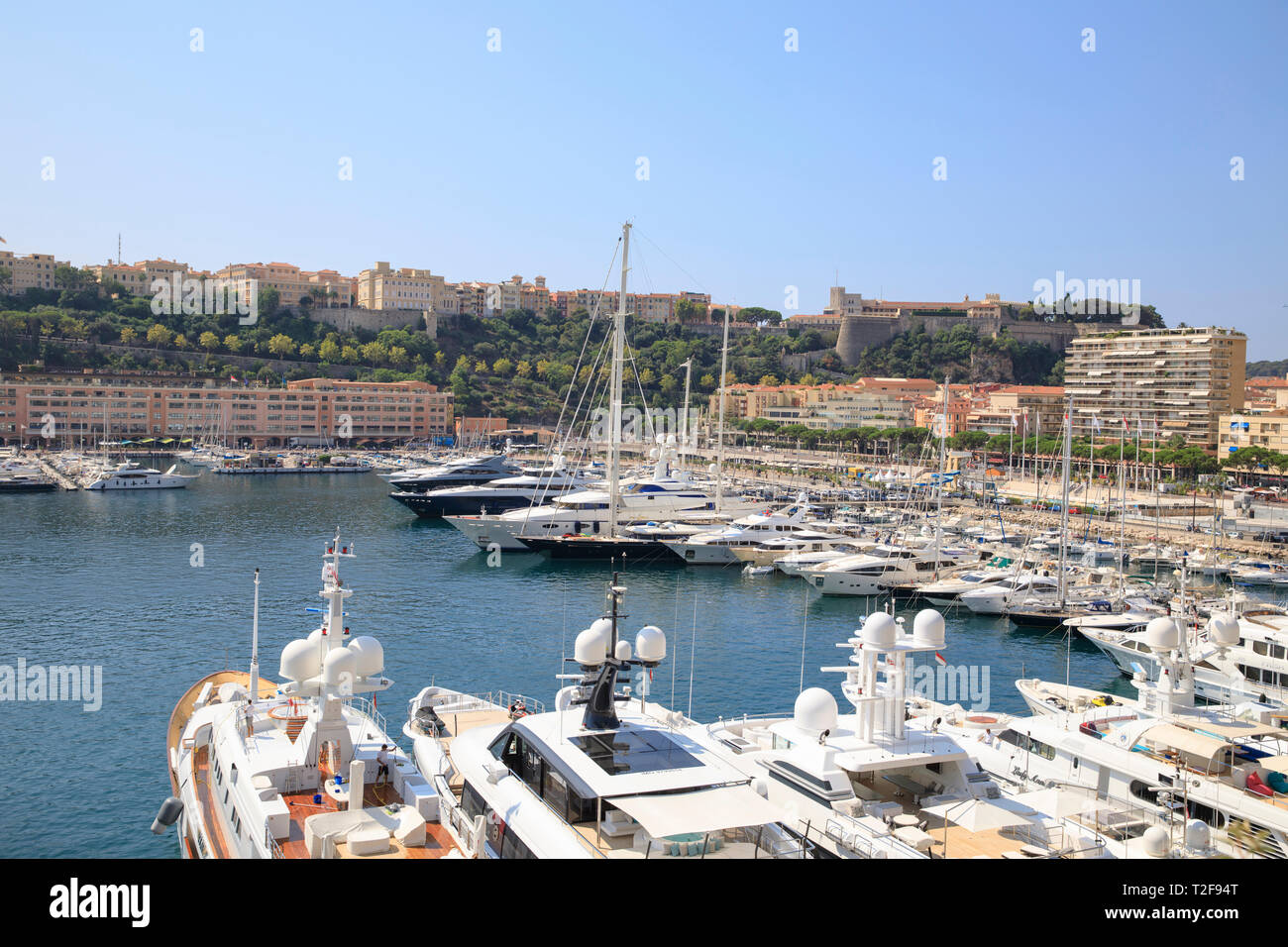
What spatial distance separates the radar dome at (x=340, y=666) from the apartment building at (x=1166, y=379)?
65113 millimetres

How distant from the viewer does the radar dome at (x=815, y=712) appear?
830 centimetres

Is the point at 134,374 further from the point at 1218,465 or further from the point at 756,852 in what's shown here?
the point at 756,852

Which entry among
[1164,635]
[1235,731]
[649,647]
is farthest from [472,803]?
[1235,731]

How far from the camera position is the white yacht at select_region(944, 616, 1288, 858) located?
312 inches

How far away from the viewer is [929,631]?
8883 mm

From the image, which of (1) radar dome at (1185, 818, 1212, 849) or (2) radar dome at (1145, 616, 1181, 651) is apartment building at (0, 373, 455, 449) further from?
(1) radar dome at (1185, 818, 1212, 849)

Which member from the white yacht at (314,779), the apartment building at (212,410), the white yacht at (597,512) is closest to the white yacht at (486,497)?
the white yacht at (597,512)

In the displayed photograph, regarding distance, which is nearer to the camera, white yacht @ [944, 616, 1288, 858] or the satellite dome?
white yacht @ [944, 616, 1288, 858]

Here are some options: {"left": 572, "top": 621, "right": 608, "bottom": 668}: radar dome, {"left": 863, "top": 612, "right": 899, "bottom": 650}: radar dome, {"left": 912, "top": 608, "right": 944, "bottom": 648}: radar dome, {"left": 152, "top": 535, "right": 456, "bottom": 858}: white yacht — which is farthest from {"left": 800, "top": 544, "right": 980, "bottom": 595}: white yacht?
{"left": 572, "top": 621, "right": 608, "bottom": 668}: radar dome

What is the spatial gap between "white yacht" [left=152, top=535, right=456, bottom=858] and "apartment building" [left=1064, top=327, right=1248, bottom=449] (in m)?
64.6

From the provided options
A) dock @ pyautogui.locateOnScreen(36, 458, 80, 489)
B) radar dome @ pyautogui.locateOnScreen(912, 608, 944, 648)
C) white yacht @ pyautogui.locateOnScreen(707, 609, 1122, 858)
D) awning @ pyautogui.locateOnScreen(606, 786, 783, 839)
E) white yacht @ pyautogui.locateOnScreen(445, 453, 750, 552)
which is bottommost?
dock @ pyautogui.locateOnScreen(36, 458, 80, 489)

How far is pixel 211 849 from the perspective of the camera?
8289 mm
